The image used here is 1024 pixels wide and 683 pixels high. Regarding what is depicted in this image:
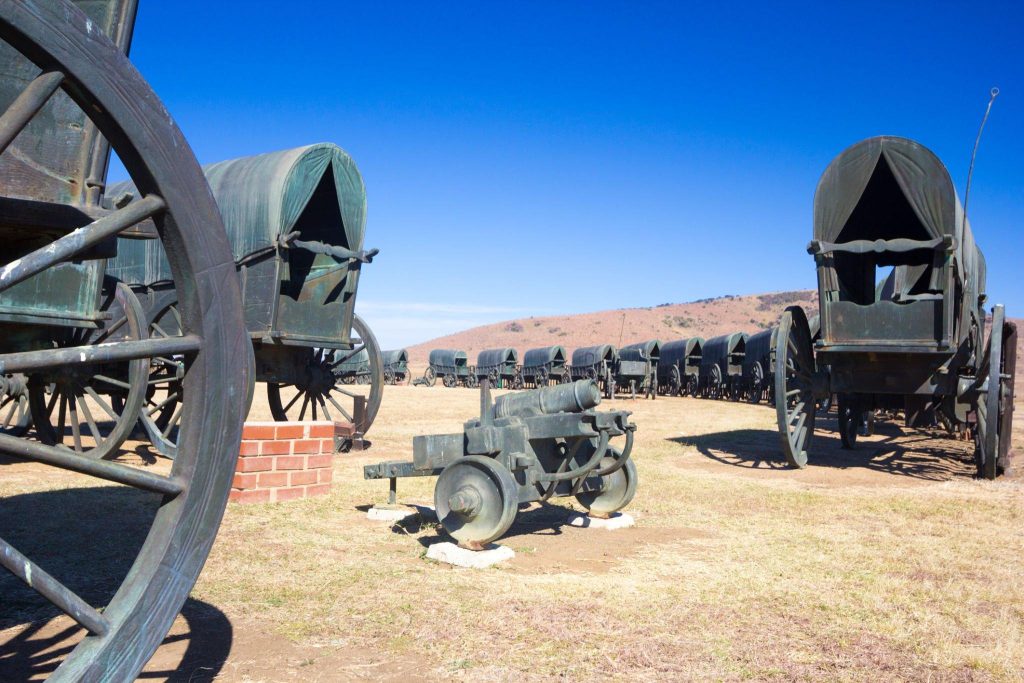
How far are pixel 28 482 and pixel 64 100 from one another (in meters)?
5.92

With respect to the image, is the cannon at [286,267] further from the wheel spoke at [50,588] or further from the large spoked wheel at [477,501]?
the wheel spoke at [50,588]

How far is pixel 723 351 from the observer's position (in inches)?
1268

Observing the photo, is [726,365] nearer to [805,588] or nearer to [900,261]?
[900,261]

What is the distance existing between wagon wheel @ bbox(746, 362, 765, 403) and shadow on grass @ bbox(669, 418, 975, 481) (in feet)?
36.3

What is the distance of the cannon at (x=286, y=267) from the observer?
891cm

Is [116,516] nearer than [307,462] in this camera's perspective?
Yes

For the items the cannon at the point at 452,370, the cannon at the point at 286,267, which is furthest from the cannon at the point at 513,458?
the cannon at the point at 452,370

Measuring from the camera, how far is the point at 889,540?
6074mm

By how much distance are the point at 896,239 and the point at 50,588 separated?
960cm

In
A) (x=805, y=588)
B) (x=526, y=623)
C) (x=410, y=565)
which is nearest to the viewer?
(x=526, y=623)

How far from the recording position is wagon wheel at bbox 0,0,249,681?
155 cm

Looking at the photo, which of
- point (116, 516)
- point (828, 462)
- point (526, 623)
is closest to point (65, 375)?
point (116, 516)

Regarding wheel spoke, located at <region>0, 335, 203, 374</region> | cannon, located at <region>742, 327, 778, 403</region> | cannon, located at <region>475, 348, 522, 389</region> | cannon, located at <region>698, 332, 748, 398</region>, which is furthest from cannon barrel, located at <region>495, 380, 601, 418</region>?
cannon, located at <region>475, 348, 522, 389</region>

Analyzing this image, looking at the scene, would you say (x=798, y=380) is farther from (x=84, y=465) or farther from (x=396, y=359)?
(x=396, y=359)
